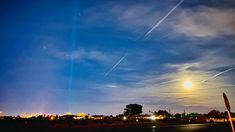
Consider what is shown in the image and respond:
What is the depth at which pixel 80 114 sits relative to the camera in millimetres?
165375

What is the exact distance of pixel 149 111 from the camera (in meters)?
196

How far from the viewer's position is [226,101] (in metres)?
9.62

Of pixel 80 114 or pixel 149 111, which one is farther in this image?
pixel 149 111

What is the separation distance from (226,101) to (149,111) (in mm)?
190854

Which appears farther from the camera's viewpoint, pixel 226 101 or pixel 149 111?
pixel 149 111

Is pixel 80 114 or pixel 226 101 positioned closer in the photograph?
pixel 226 101

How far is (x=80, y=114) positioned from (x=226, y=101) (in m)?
161

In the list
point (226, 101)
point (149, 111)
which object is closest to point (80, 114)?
point (149, 111)

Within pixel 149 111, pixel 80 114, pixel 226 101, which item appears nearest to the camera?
pixel 226 101

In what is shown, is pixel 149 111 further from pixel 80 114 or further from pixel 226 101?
pixel 226 101

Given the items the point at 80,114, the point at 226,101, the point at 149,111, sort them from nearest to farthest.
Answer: the point at 226,101 → the point at 80,114 → the point at 149,111

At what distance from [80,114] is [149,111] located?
57651 mm
